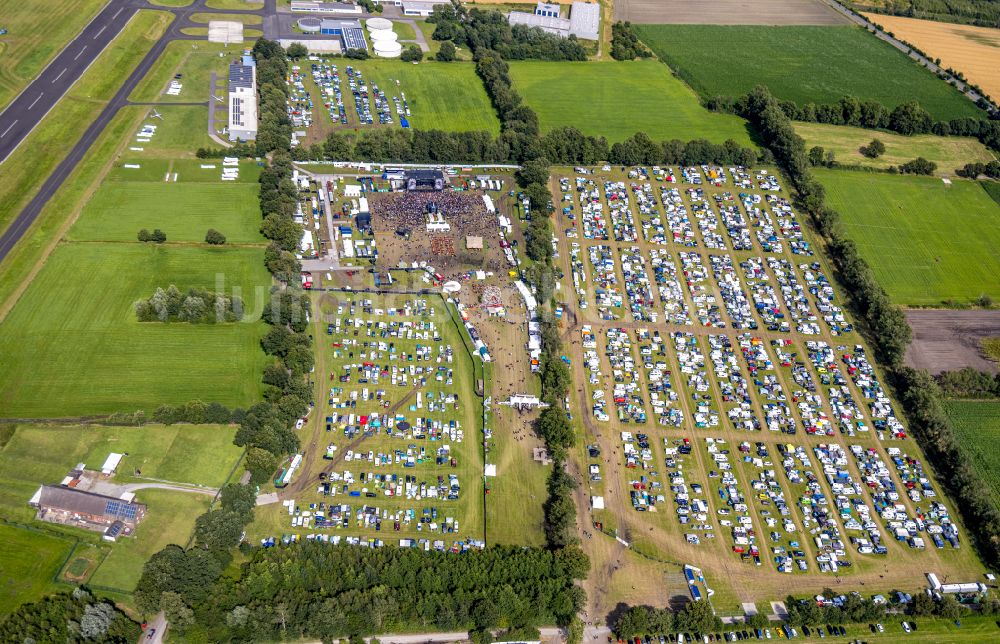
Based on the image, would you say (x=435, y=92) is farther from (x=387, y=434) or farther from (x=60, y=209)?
(x=387, y=434)

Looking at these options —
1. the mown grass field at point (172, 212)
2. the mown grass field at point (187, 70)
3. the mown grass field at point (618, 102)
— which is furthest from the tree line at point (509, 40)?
the mown grass field at point (172, 212)

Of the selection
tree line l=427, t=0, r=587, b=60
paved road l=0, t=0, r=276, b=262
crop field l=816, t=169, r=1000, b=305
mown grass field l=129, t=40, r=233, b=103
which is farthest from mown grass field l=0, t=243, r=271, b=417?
crop field l=816, t=169, r=1000, b=305

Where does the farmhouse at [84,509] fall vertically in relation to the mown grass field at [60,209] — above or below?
below

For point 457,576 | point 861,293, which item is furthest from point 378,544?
point 861,293

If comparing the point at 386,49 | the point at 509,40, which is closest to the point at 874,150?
the point at 509,40

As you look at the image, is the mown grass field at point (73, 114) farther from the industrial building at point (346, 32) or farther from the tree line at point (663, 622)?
the tree line at point (663, 622)

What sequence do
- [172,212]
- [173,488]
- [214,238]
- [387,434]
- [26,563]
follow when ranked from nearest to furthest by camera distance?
[26,563]
[173,488]
[387,434]
[214,238]
[172,212]

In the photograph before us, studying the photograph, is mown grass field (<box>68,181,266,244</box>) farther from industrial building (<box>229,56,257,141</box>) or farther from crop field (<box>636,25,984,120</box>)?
crop field (<box>636,25,984,120</box>)
